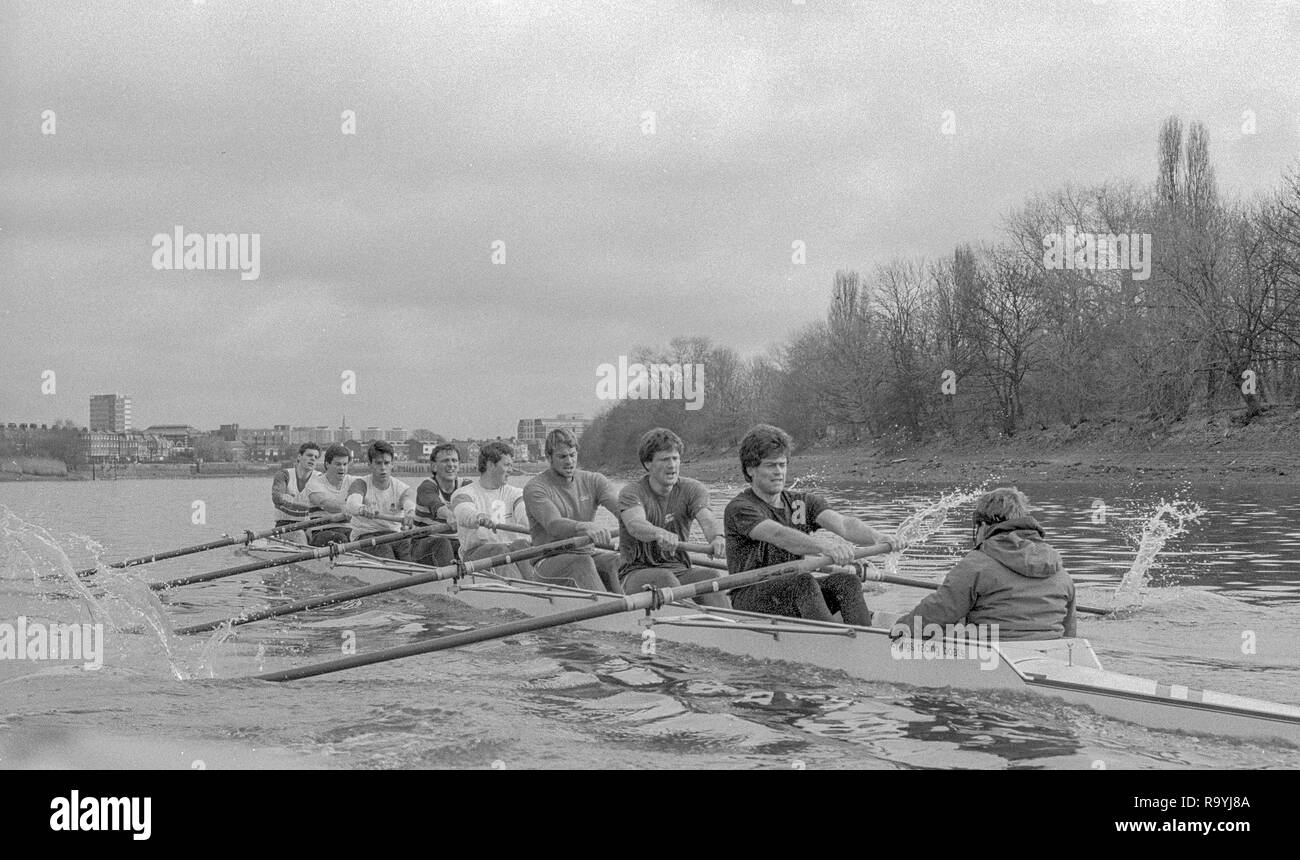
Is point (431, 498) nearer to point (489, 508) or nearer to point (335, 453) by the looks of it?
point (489, 508)

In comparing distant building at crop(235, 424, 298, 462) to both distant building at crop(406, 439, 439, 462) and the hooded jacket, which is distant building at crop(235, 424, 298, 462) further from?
the hooded jacket

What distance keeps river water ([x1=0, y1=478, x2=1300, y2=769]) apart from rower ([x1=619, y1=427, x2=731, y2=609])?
594 mm

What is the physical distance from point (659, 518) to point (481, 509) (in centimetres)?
326

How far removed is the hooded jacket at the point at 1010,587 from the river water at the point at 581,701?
1.33 feet

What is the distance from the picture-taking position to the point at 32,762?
5496mm

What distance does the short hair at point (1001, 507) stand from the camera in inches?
223

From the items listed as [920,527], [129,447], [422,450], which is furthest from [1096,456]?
[129,447]

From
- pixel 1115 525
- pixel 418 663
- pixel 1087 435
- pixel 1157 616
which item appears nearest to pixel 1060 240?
pixel 1087 435

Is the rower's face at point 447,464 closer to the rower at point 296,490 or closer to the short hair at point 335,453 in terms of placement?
the short hair at point 335,453

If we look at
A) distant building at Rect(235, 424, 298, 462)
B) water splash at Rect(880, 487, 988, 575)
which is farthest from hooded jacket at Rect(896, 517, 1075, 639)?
distant building at Rect(235, 424, 298, 462)

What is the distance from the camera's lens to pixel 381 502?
13766mm

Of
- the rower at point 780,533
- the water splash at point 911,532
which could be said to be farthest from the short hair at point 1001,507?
the rower at point 780,533

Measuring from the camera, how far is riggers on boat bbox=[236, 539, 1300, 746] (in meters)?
4.94
